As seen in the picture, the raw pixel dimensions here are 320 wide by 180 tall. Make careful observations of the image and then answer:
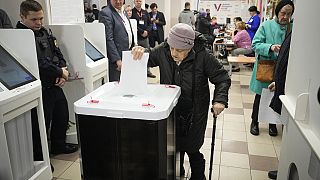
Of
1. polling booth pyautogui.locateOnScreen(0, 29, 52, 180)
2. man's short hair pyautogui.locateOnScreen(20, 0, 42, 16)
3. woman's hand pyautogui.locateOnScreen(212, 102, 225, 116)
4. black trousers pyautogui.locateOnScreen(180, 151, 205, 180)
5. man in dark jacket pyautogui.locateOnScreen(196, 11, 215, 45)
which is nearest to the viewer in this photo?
woman's hand pyautogui.locateOnScreen(212, 102, 225, 116)

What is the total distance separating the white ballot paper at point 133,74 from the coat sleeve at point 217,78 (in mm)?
456

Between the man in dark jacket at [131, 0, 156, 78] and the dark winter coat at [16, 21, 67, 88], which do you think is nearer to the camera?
the dark winter coat at [16, 21, 67, 88]

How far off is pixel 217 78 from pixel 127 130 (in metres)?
0.73

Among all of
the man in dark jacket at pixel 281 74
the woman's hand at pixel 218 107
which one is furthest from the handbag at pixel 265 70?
the woman's hand at pixel 218 107

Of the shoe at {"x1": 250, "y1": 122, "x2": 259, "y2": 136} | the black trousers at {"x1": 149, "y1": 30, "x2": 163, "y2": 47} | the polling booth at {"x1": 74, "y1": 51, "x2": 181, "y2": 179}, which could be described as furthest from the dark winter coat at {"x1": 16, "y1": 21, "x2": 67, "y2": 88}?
the black trousers at {"x1": 149, "y1": 30, "x2": 163, "y2": 47}

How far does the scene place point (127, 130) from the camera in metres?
1.45

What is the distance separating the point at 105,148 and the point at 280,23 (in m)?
2.22

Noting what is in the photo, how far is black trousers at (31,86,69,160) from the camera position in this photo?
7.91 ft

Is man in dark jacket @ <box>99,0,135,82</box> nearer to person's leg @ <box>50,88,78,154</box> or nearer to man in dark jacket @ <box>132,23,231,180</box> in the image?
person's leg @ <box>50,88,78,154</box>

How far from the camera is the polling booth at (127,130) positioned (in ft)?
4.65

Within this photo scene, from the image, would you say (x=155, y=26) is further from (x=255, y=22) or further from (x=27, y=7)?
(x=27, y=7)

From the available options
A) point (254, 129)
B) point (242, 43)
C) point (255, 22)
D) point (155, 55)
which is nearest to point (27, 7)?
point (155, 55)

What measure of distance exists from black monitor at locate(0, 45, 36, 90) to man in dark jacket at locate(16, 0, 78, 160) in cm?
26

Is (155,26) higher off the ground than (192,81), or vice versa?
(155,26)
